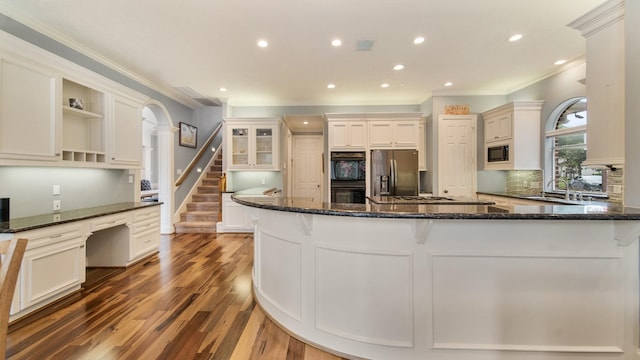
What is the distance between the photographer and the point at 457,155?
4.95 metres

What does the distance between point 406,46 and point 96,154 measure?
4.06m

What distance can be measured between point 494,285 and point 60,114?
4131mm

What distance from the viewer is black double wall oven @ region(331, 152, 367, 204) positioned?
16.6ft

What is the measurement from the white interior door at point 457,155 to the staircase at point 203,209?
478 centimetres

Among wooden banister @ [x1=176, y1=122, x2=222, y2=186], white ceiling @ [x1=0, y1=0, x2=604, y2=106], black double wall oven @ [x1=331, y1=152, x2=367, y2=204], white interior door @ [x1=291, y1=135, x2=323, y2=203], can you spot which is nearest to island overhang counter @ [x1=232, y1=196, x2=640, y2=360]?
white ceiling @ [x1=0, y1=0, x2=604, y2=106]

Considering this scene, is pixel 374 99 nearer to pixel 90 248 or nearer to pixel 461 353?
pixel 461 353

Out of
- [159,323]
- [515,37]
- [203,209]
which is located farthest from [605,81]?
[203,209]

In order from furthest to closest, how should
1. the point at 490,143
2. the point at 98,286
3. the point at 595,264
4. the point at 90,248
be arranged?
the point at 490,143
the point at 90,248
the point at 98,286
the point at 595,264

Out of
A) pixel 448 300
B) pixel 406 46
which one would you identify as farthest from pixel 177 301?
pixel 406 46

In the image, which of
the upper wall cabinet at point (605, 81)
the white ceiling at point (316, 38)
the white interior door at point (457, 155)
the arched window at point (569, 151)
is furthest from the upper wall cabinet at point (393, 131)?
the upper wall cabinet at point (605, 81)

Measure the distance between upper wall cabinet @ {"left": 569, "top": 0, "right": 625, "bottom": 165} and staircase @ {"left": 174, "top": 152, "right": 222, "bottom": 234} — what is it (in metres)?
5.87

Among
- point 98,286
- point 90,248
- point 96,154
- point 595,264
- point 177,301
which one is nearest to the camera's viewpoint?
point 595,264

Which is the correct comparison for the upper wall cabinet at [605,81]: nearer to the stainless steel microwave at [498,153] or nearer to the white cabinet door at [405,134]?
the stainless steel microwave at [498,153]

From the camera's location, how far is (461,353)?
166 centimetres
